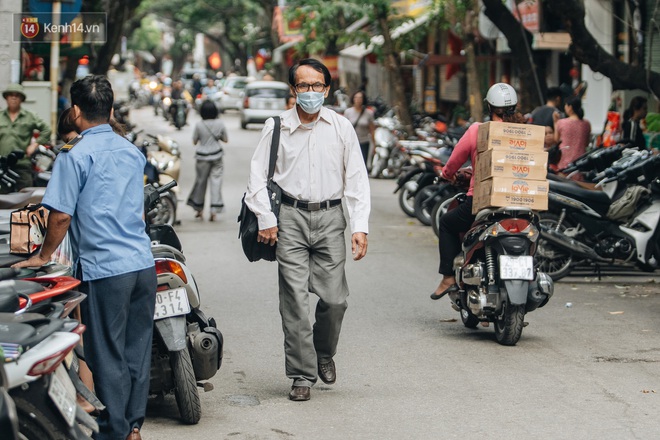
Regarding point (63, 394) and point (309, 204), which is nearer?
point (63, 394)

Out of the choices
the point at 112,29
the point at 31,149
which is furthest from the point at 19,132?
the point at 112,29

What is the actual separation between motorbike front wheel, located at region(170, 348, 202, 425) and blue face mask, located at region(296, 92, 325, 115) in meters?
1.53

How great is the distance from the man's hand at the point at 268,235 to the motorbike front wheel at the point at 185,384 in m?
0.82

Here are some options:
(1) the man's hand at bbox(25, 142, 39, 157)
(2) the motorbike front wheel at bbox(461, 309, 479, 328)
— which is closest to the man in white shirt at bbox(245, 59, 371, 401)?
(2) the motorbike front wheel at bbox(461, 309, 479, 328)

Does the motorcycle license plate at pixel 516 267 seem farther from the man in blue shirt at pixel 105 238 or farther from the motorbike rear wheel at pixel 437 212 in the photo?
the motorbike rear wheel at pixel 437 212

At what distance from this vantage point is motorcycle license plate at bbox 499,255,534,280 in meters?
7.86

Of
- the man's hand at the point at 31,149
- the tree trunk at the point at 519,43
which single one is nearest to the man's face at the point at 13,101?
the man's hand at the point at 31,149

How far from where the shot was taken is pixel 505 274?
7.86 meters

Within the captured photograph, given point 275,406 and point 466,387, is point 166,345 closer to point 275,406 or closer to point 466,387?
point 275,406

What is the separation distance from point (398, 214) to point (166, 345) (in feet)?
35.6

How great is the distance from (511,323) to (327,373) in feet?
5.81

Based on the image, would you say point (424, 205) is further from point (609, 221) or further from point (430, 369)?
point (430, 369)

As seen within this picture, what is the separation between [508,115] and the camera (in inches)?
323

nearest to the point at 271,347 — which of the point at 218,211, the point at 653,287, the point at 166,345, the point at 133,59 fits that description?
the point at 166,345
